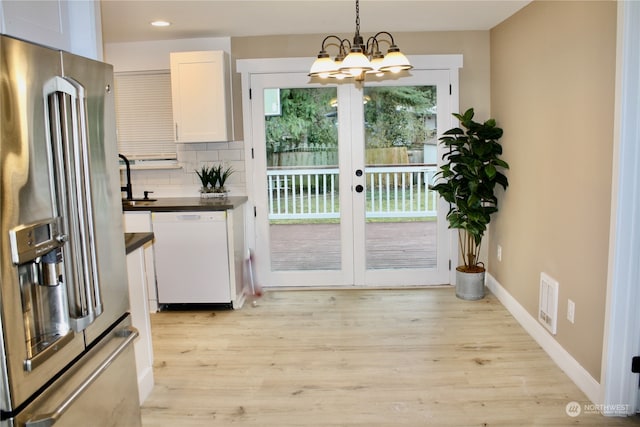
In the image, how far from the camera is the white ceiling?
11.7ft

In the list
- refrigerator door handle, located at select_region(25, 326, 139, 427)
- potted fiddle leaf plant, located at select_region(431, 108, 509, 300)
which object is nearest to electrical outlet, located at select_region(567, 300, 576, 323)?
potted fiddle leaf plant, located at select_region(431, 108, 509, 300)

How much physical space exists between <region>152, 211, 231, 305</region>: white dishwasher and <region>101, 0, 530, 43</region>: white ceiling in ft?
4.98

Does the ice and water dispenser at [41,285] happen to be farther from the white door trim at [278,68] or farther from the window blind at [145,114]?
the window blind at [145,114]

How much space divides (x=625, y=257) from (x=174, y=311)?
11.0 feet

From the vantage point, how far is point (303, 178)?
15.8 ft

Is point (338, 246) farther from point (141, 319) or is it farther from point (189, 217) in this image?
point (141, 319)

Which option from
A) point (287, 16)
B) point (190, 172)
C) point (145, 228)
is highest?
point (287, 16)

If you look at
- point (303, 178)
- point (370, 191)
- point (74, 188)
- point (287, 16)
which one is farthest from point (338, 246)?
point (74, 188)

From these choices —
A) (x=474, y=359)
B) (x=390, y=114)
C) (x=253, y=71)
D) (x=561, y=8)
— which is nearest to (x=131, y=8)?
(x=253, y=71)

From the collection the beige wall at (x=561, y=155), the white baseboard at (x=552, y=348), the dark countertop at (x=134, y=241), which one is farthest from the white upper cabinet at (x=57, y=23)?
the white baseboard at (x=552, y=348)

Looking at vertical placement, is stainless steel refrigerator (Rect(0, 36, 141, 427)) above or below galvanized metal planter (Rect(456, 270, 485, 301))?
above

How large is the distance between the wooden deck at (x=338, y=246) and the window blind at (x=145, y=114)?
1.33 m

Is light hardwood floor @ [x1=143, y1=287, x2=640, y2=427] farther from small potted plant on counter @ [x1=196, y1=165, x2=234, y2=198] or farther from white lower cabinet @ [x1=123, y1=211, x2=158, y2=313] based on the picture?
small potted plant on counter @ [x1=196, y1=165, x2=234, y2=198]

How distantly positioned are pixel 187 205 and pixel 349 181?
4.91 ft
